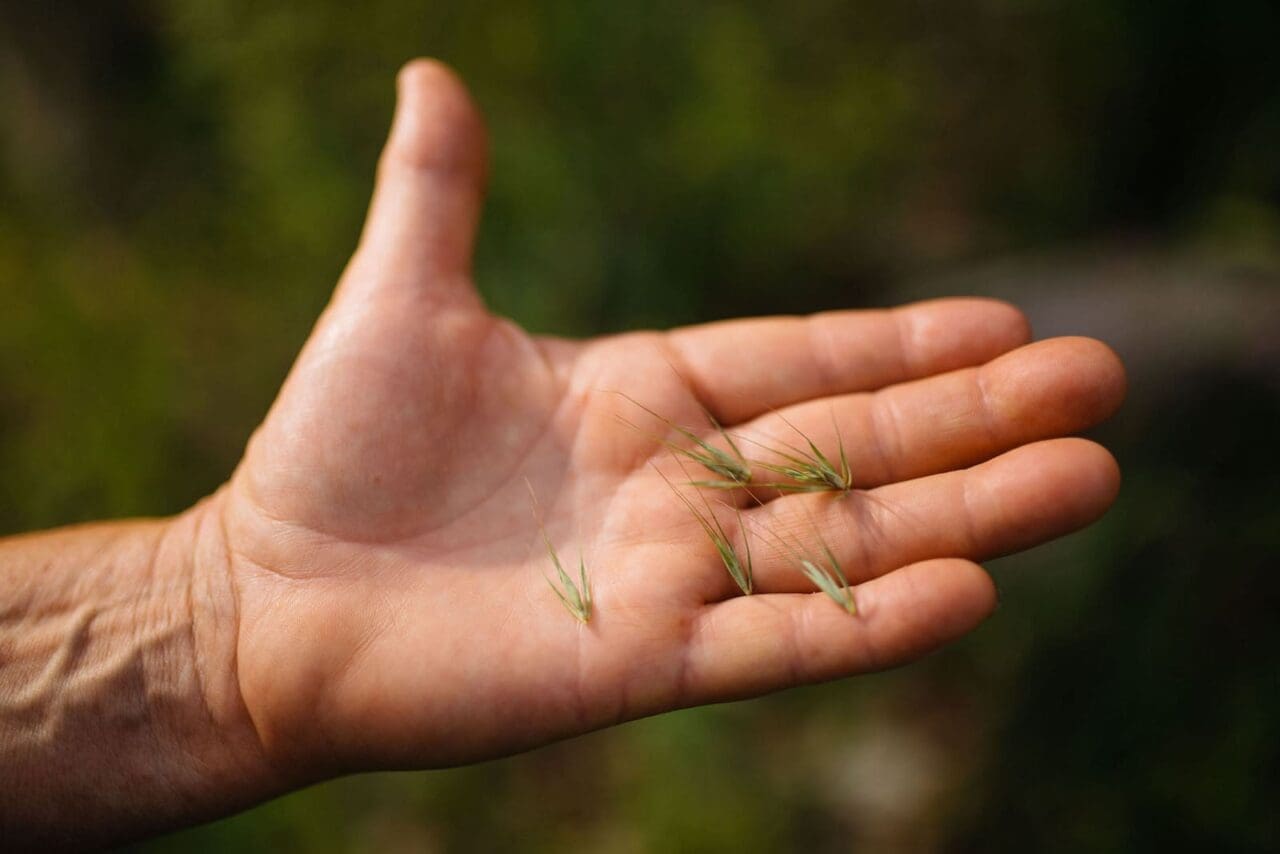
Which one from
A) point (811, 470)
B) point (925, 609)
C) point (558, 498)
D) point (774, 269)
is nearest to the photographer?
point (925, 609)

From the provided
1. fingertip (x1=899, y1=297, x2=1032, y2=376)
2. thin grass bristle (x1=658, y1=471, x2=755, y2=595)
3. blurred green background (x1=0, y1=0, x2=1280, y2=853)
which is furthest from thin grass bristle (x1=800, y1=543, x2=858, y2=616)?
blurred green background (x1=0, y1=0, x2=1280, y2=853)

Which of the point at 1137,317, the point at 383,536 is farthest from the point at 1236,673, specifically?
the point at 383,536

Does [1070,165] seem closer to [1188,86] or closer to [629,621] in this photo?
[1188,86]

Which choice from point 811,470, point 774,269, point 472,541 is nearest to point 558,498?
point 472,541

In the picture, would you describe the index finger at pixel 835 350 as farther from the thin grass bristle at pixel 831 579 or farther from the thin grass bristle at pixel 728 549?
the thin grass bristle at pixel 831 579

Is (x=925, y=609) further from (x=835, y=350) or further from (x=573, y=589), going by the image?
(x=835, y=350)

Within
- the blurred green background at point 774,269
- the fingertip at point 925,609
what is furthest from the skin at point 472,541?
the blurred green background at point 774,269
